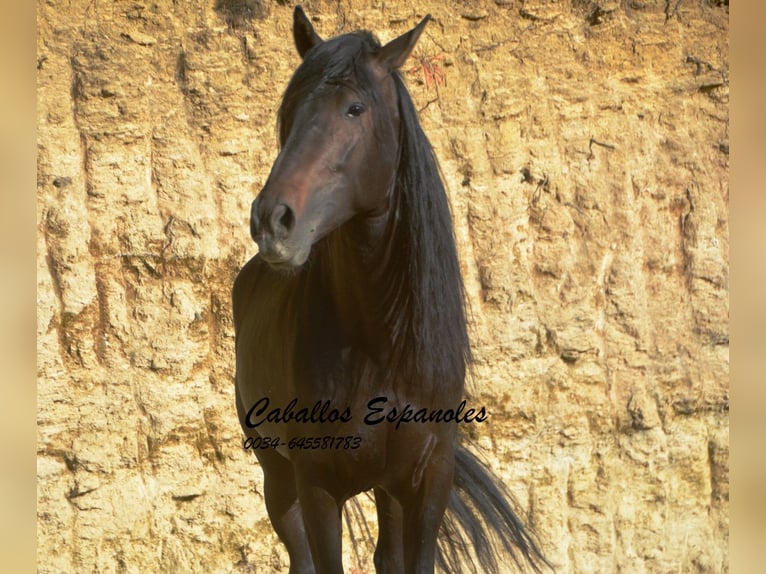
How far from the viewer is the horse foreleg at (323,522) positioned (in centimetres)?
225

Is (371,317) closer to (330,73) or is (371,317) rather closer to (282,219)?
(282,219)

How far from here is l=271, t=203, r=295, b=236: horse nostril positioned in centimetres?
196

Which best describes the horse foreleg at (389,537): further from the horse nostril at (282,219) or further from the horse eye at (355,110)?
the horse eye at (355,110)

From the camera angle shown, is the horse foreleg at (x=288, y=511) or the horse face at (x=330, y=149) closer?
the horse face at (x=330, y=149)

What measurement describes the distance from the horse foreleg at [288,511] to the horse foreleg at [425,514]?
60cm

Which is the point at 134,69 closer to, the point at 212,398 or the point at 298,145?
the point at 212,398

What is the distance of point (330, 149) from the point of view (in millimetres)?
2057

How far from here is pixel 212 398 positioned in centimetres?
430

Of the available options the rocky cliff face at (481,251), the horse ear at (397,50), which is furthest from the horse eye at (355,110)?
the rocky cliff face at (481,251)

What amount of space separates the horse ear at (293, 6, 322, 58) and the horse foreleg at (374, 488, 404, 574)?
1.01 m

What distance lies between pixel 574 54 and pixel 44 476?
2.74 meters

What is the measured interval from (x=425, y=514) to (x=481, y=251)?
219cm

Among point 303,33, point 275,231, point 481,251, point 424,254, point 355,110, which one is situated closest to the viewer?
point 275,231

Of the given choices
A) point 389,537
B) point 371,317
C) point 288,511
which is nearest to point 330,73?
point 371,317
